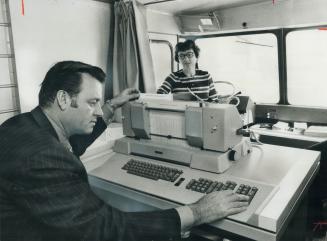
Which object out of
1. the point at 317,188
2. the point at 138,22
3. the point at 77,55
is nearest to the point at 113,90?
the point at 77,55

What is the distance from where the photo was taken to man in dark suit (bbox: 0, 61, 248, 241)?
898 mm

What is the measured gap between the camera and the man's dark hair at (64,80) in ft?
3.78

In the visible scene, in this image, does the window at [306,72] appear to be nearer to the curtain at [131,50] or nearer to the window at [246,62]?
the window at [246,62]

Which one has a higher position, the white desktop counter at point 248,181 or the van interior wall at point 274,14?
the van interior wall at point 274,14

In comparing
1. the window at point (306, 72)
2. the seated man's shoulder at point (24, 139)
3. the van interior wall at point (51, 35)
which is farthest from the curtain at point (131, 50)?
the seated man's shoulder at point (24, 139)

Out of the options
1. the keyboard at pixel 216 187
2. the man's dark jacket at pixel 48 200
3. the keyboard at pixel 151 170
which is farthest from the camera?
the keyboard at pixel 151 170

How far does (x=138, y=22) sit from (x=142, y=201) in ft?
6.55

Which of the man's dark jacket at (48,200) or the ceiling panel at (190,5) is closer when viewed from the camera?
the man's dark jacket at (48,200)

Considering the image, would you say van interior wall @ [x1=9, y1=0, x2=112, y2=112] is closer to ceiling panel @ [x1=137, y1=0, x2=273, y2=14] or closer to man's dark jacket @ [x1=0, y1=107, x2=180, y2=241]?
ceiling panel @ [x1=137, y1=0, x2=273, y2=14]

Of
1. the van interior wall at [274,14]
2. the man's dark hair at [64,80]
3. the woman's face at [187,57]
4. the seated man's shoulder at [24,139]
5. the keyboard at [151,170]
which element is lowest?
the keyboard at [151,170]

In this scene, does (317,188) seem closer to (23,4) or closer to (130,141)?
(130,141)

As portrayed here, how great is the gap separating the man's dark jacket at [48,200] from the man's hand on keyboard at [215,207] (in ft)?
0.37

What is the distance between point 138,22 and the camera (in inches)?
→ 113

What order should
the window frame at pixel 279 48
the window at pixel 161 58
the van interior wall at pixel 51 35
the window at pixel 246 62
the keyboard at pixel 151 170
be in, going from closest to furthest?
the keyboard at pixel 151 170
the van interior wall at pixel 51 35
the window frame at pixel 279 48
the window at pixel 246 62
the window at pixel 161 58
